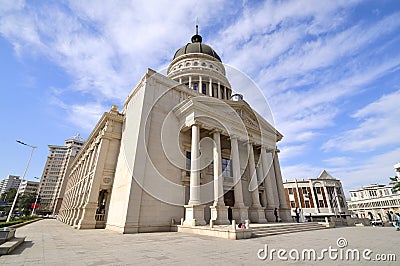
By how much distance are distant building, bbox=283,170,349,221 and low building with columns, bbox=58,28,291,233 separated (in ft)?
126

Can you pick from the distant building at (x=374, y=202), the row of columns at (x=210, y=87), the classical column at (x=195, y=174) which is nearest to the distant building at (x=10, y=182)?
the row of columns at (x=210, y=87)

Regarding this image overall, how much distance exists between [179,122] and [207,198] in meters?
7.92

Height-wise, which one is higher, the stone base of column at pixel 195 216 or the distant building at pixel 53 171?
the distant building at pixel 53 171

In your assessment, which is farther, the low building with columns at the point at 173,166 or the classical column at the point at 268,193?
the classical column at the point at 268,193

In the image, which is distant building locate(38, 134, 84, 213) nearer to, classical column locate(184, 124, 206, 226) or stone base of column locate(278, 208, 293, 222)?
classical column locate(184, 124, 206, 226)

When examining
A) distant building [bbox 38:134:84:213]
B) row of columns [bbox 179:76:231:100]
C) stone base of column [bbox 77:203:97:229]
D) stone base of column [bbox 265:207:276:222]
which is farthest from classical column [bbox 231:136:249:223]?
distant building [bbox 38:134:84:213]

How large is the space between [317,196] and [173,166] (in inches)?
2178

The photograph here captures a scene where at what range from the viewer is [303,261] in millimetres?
5848

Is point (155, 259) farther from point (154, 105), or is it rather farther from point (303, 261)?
point (154, 105)

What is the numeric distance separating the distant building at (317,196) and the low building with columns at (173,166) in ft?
126

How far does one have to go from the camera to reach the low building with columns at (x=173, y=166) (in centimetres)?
1459

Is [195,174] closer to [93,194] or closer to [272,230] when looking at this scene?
[272,230]

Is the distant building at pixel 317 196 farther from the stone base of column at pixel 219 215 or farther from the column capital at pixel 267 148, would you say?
the stone base of column at pixel 219 215

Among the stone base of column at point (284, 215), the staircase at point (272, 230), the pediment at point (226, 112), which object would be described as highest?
the pediment at point (226, 112)
